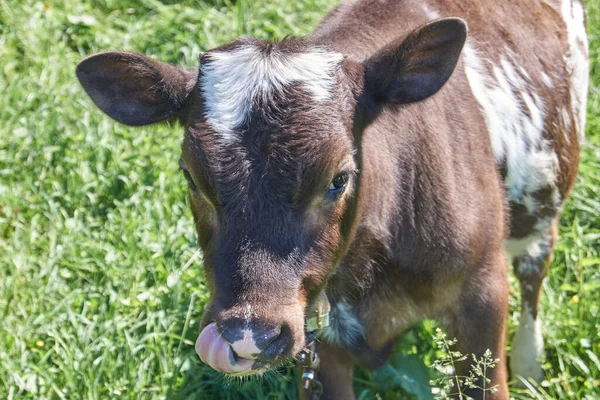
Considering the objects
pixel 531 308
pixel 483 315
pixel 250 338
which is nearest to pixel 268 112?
pixel 250 338

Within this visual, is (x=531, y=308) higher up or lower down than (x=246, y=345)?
lower down

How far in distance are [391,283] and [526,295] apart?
1.35m

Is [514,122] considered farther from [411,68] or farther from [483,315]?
[411,68]

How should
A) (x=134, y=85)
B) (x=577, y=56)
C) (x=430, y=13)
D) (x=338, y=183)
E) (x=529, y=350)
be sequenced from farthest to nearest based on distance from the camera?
(x=577, y=56) → (x=529, y=350) → (x=430, y=13) → (x=134, y=85) → (x=338, y=183)

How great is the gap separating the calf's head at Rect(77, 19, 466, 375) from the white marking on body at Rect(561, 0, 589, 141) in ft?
5.94

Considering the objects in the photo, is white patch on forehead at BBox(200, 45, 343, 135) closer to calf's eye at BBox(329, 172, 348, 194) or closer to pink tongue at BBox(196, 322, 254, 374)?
calf's eye at BBox(329, 172, 348, 194)

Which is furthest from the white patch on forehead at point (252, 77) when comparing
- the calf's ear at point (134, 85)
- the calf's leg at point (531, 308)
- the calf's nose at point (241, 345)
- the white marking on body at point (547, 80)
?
the calf's leg at point (531, 308)

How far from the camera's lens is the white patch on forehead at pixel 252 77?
11.0ft

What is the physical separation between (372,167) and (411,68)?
0.42 meters

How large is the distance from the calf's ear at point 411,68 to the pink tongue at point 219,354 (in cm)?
112

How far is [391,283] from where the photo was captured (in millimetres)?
4055

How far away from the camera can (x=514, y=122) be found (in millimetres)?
4672

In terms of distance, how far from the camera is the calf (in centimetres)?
322

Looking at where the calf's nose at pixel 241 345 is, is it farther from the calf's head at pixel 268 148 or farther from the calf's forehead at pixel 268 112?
the calf's forehead at pixel 268 112
